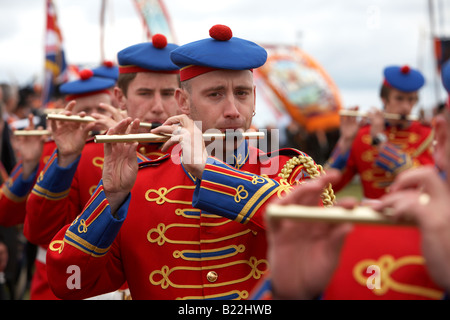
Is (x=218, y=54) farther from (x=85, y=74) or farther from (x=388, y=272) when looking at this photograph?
(x=85, y=74)

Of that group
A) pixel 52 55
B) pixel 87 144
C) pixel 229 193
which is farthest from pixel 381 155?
pixel 52 55

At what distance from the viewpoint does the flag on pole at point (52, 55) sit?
11117 mm

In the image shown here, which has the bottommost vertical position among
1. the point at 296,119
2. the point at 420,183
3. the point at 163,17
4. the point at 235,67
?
the point at 296,119

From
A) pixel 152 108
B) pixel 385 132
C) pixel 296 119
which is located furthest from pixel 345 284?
pixel 296 119

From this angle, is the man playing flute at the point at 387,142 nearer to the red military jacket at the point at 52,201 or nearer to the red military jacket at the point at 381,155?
the red military jacket at the point at 381,155

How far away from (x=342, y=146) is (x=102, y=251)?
4645 millimetres

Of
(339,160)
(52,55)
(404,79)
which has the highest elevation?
(52,55)

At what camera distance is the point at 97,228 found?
2.59 meters

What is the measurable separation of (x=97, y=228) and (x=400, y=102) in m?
5.36

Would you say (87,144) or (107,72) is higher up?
(107,72)

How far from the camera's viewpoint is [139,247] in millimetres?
2789

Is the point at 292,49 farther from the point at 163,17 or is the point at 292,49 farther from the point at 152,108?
the point at 152,108

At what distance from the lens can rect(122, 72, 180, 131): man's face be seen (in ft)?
12.8

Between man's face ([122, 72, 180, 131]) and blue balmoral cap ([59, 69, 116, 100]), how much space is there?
113 cm
